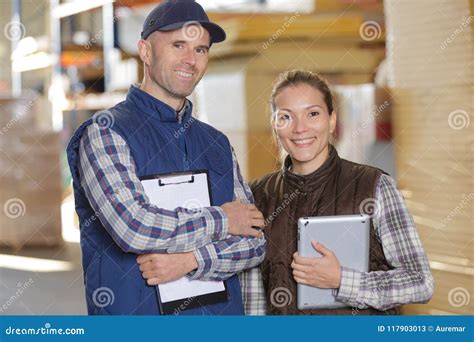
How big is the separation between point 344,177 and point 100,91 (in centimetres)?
594

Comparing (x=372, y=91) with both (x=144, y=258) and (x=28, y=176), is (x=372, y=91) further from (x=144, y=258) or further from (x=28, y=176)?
(x=28, y=176)

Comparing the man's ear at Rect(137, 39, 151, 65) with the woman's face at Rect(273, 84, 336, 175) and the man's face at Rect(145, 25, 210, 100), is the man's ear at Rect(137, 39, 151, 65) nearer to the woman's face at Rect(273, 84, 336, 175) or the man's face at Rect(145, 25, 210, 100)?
the man's face at Rect(145, 25, 210, 100)

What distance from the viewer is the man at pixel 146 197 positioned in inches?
69.9

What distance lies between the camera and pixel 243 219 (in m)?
1.87

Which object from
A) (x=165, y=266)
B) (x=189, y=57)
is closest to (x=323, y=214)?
(x=165, y=266)

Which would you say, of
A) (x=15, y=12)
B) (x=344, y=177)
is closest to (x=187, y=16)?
(x=344, y=177)

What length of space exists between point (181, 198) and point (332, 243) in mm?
394

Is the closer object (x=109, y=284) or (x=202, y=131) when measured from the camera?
(x=109, y=284)

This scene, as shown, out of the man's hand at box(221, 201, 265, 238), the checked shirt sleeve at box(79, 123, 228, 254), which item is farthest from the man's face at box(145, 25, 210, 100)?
the man's hand at box(221, 201, 265, 238)

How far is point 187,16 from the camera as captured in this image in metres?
1.88

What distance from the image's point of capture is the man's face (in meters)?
1.91

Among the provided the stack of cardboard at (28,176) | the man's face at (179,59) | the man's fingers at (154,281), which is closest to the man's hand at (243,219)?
the man's fingers at (154,281)

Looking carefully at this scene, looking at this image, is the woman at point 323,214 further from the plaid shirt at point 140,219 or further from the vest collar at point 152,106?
the vest collar at point 152,106
